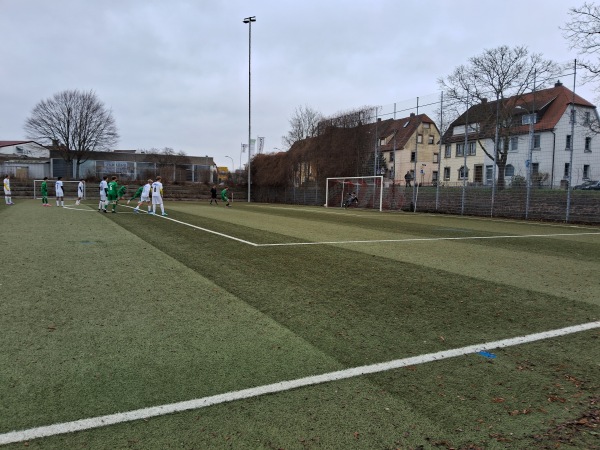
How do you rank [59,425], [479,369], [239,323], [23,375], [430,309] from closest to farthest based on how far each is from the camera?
[59,425]
[23,375]
[479,369]
[239,323]
[430,309]

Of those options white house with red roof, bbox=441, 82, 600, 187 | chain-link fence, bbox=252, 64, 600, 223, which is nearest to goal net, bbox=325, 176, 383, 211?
chain-link fence, bbox=252, 64, 600, 223

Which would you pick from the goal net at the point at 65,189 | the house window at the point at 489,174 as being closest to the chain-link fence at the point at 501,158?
the house window at the point at 489,174

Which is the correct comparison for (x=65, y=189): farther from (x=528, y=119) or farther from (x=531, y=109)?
Result: (x=531, y=109)

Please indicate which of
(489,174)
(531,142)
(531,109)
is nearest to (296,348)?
(531,142)

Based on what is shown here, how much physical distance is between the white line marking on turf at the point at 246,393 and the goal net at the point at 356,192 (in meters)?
25.3

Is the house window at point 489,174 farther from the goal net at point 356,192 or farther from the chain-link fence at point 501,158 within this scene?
the goal net at point 356,192

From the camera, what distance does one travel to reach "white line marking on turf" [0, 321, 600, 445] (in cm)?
246

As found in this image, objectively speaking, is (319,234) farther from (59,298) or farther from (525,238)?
(59,298)

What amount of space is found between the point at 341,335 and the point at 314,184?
3674cm

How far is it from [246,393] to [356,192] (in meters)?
31.6

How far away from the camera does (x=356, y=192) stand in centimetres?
3397

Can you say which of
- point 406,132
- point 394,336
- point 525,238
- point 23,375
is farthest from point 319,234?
point 406,132

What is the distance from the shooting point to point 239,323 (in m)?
4.46

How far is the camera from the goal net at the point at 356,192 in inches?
1222
